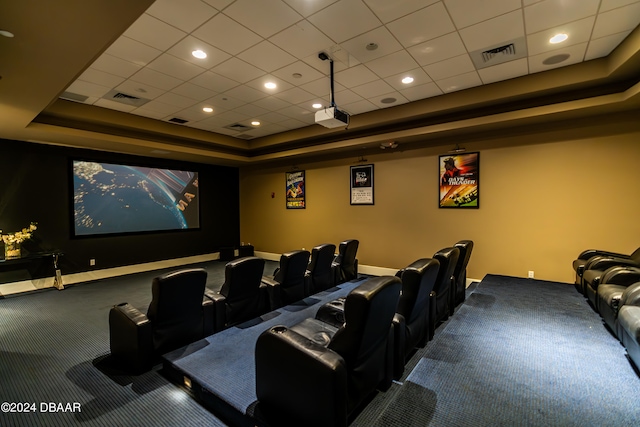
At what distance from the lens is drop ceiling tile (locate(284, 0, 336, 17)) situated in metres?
2.56

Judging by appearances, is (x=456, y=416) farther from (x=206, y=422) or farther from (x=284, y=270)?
(x=284, y=270)

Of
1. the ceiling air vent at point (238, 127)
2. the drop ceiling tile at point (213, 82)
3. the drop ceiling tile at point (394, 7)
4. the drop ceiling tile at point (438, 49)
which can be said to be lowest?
the drop ceiling tile at point (394, 7)

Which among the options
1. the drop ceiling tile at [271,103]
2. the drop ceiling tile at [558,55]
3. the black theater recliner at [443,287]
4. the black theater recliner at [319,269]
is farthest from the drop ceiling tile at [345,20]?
the black theater recliner at [319,269]

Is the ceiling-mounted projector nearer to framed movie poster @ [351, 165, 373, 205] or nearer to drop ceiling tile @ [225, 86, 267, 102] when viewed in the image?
drop ceiling tile @ [225, 86, 267, 102]

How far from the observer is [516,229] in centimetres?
499

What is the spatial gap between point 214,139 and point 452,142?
5567 millimetres

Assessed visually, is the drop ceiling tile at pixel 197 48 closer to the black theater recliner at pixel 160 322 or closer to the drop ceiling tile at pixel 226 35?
the drop ceiling tile at pixel 226 35

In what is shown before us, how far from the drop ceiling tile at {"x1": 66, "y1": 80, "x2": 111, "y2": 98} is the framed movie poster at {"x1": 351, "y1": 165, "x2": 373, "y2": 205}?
16.2ft

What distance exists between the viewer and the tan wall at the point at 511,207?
4266 millimetres

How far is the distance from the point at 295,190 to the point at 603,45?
6.39 metres

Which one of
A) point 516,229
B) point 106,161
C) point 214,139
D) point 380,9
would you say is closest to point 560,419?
point 380,9

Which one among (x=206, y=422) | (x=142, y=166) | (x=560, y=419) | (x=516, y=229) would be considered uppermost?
(x=142, y=166)

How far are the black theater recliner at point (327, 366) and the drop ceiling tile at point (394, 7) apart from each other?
2479 mm

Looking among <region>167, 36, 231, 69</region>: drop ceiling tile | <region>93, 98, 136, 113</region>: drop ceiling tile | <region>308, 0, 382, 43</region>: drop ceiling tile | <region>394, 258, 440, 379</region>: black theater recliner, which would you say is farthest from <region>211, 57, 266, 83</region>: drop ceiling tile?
<region>394, 258, 440, 379</region>: black theater recliner
